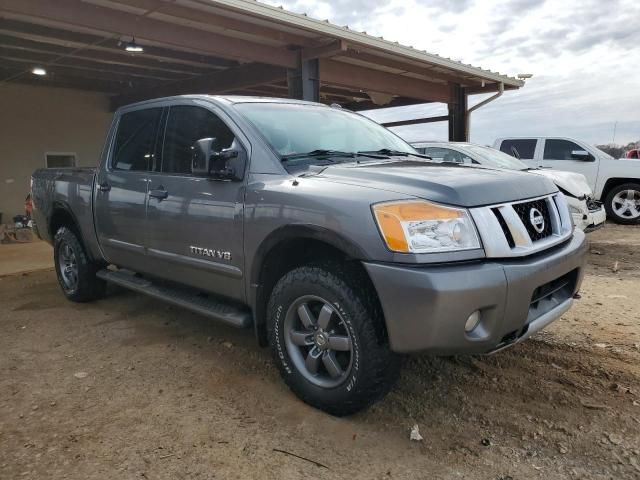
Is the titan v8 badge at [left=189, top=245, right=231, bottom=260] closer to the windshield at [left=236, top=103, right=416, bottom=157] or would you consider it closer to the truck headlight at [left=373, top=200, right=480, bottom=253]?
the windshield at [left=236, top=103, right=416, bottom=157]

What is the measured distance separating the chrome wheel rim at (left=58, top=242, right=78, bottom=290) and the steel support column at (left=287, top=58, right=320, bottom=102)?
4.90 metres

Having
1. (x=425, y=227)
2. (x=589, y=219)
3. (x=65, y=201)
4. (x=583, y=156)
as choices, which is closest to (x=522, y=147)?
(x=583, y=156)

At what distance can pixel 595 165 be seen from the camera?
10.7m

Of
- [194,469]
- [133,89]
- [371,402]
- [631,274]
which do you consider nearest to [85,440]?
[194,469]

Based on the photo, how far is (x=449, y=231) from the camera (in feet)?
8.23

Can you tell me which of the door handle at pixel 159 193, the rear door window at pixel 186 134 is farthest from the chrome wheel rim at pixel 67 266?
the rear door window at pixel 186 134

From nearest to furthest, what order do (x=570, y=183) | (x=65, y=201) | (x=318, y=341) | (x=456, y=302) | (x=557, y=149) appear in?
(x=456, y=302), (x=318, y=341), (x=65, y=201), (x=570, y=183), (x=557, y=149)

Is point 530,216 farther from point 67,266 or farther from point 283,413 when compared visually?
point 67,266

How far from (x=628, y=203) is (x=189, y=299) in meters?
9.95

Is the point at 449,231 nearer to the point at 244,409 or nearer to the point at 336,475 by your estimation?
the point at 336,475

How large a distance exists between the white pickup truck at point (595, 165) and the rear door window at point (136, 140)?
8.18 meters

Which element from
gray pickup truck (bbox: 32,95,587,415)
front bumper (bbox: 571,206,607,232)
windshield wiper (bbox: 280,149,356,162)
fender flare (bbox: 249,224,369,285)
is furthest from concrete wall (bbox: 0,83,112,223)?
front bumper (bbox: 571,206,607,232)

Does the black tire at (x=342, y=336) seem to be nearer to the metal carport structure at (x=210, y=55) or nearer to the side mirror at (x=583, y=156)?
the metal carport structure at (x=210, y=55)

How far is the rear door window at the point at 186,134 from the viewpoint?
11.9 ft
